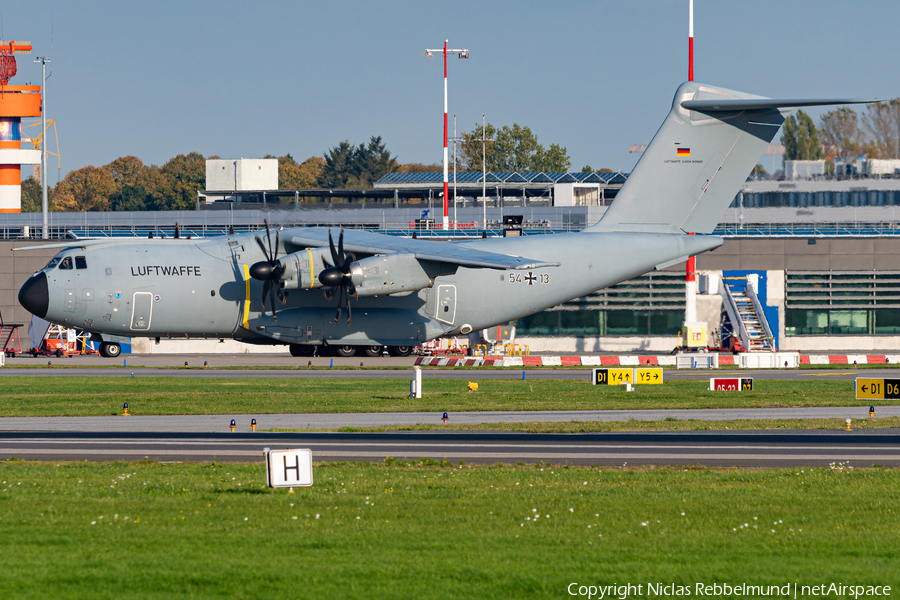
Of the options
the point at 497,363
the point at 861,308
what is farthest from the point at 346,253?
the point at 861,308

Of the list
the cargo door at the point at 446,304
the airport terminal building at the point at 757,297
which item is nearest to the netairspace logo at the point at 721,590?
the cargo door at the point at 446,304

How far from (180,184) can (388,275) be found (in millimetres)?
134759

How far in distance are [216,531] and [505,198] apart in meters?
102

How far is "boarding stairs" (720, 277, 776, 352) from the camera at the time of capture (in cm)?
6300

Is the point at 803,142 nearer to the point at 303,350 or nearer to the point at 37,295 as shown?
the point at 303,350

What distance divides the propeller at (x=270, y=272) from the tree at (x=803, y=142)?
73.1 m

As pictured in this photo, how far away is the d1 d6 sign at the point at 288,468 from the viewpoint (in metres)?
14.4

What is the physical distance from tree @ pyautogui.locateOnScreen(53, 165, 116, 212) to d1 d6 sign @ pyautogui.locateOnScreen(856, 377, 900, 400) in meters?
150

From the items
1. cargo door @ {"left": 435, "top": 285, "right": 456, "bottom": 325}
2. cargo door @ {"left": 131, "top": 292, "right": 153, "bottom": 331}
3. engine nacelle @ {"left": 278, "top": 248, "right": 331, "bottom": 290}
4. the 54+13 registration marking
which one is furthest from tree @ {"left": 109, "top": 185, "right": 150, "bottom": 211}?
engine nacelle @ {"left": 278, "top": 248, "right": 331, "bottom": 290}

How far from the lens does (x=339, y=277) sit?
36.2m

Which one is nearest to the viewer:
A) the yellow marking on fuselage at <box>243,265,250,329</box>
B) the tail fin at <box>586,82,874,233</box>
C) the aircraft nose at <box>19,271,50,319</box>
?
the aircraft nose at <box>19,271,50,319</box>

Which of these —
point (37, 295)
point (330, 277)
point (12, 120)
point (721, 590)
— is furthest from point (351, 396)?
point (12, 120)

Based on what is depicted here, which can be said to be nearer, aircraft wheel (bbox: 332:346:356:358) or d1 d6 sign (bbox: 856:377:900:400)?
d1 d6 sign (bbox: 856:377:900:400)

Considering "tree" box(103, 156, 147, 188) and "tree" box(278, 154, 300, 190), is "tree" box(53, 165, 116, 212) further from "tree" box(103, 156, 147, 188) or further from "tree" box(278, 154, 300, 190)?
"tree" box(278, 154, 300, 190)
